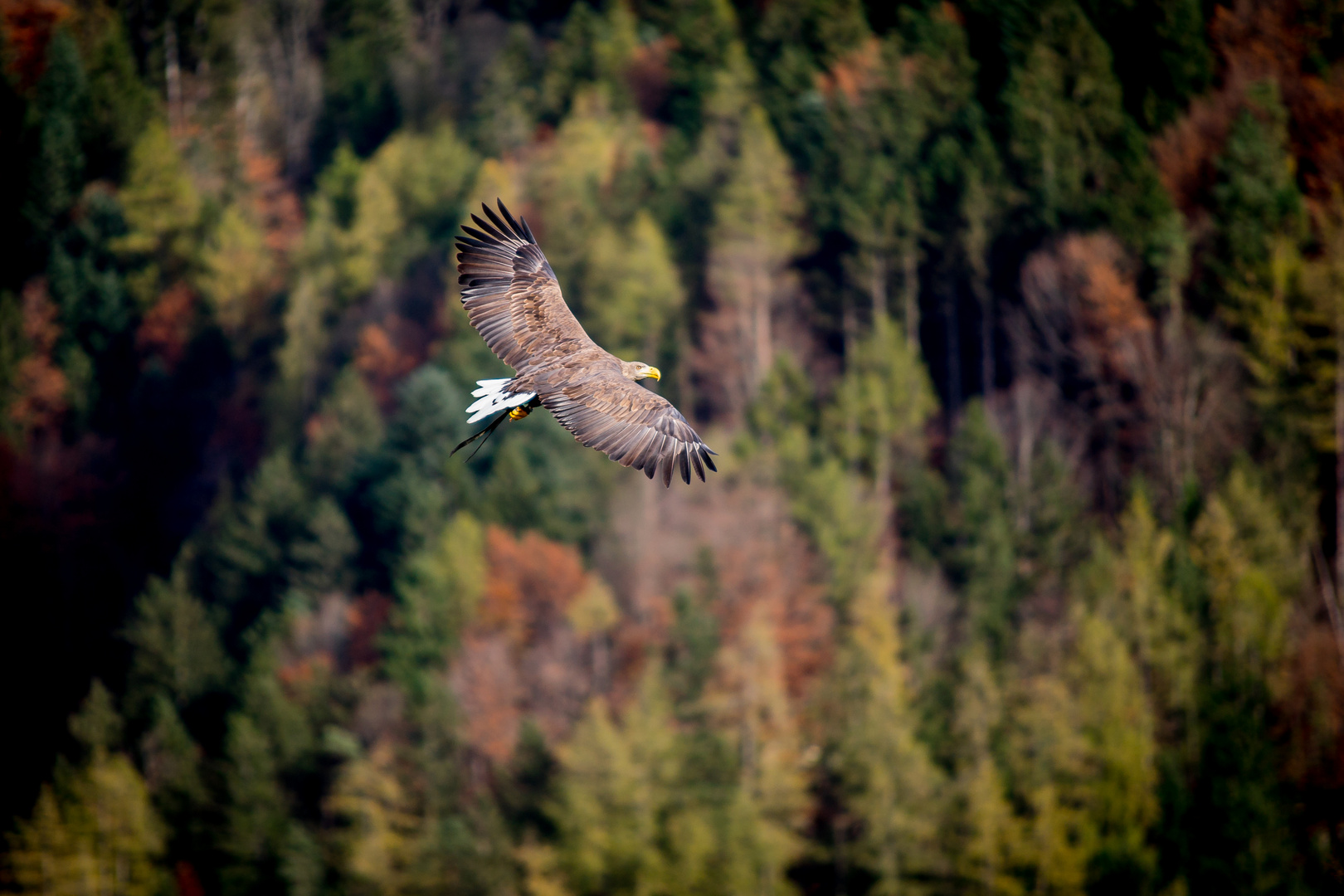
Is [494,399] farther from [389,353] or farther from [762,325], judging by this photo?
[389,353]

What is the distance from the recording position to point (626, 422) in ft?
47.9

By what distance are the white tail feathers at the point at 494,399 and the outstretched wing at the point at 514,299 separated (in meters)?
0.48

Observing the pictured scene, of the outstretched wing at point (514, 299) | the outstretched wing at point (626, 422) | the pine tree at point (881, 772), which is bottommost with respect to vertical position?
the pine tree at point (881, 772)

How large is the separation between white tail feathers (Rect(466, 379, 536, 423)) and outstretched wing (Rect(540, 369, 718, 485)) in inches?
9.2

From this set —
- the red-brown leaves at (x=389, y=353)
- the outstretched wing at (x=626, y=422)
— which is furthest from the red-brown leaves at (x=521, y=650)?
the outstretched wing at (x=626, y=422)

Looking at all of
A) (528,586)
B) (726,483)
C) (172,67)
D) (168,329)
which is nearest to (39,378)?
(168,329)

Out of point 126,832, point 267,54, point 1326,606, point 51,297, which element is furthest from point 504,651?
point 267,54

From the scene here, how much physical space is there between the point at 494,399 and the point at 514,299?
6.00 feet

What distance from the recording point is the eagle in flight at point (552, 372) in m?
14.4

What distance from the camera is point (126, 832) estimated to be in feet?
158

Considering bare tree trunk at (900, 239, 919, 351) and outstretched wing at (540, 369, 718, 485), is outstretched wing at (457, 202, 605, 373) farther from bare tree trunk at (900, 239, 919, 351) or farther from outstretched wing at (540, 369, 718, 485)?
bare tree trunk at (900, 239, 919, 351)

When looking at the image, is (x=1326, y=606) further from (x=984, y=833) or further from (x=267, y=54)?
(x=267, y=54)

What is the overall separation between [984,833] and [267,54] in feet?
194

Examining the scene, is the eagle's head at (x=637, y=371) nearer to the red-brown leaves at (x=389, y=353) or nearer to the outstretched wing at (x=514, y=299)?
the outstretched wing at (x=514, y=299)
